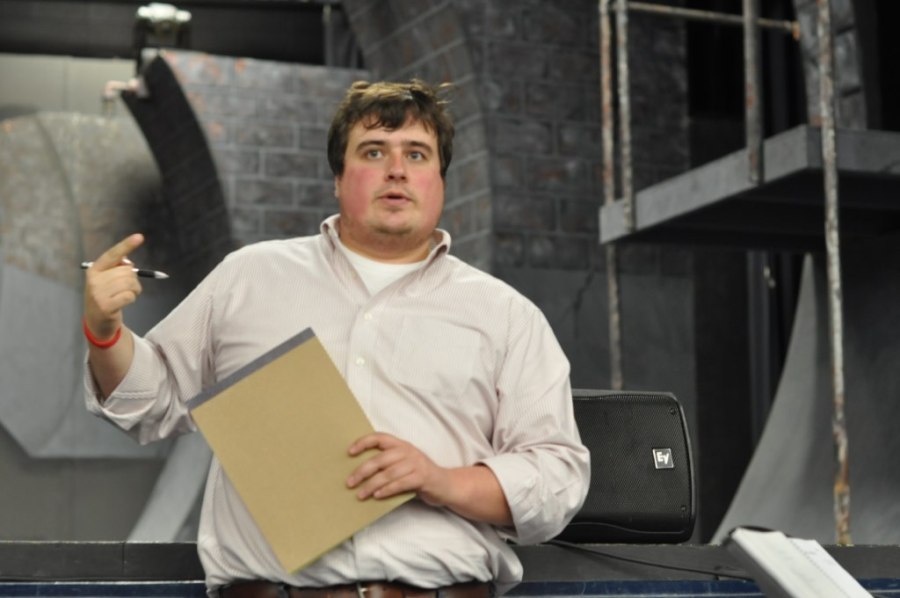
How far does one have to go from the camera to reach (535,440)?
2.11 m

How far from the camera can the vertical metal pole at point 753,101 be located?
396cm

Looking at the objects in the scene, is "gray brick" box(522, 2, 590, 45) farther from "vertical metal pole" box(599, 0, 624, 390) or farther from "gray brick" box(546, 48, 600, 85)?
"vertical metal pole" box(599, 0, 624, 390)

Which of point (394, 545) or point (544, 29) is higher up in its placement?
point (544, 29)

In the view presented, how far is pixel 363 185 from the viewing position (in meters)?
2.17

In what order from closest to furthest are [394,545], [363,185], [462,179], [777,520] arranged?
[394,545], [363,185], [777,520], [462,179]

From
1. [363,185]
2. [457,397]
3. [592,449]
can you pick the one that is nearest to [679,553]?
[592,449]

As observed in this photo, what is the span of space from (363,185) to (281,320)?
0.70 feet

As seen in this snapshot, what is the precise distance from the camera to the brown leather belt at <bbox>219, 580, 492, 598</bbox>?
2006 mm

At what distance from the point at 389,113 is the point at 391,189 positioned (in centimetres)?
11

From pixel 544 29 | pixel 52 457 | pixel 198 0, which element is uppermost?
pixel 198 0

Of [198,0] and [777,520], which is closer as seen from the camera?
[777,520]

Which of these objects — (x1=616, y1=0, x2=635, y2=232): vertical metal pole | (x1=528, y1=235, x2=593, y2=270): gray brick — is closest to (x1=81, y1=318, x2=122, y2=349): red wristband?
(x1=616, y1=0, x2=635, y2=232): vertical metal pole

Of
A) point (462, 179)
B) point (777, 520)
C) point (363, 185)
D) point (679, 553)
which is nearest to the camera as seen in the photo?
point (363, 185)

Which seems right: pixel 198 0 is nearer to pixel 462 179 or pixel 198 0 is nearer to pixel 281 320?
pixel 462 179
